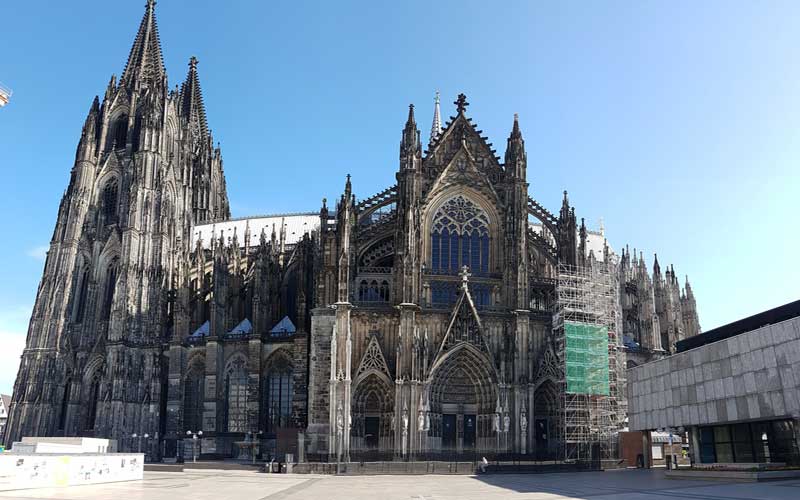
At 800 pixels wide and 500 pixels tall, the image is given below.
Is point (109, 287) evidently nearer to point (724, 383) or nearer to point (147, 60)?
point (147, 60)

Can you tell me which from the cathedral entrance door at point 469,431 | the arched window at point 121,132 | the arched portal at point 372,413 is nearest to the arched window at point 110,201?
the arched window at point 121,132

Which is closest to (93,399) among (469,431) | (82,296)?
(82,296)

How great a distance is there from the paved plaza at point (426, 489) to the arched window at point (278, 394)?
19250mm

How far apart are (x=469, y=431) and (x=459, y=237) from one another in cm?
1322

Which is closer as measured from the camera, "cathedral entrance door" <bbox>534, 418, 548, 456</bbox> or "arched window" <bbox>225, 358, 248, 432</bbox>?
"cathedral entrance door" <bbox>534, 418, 548, 456</bbox>

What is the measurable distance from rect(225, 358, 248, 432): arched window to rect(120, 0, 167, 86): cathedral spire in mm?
32206

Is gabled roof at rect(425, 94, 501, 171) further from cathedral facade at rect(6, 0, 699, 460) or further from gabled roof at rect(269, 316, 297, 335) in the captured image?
gabled roof at rect(269, 316, 297, 335)

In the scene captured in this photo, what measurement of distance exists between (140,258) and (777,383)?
168 ft

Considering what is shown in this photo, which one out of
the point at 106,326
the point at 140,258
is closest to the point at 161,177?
the point at 140,258

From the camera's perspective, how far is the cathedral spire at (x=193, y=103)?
8825 cm

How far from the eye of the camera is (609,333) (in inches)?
2104

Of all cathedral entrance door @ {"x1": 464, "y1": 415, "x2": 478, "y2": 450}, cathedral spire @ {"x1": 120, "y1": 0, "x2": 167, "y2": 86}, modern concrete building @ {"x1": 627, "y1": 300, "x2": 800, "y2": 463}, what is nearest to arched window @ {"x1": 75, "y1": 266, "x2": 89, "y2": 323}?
cathedral spire @ {"x1": 120, "y1": 0, "x2": 167, "y2": 86}

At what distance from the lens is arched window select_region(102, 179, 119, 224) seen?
71.5 meters

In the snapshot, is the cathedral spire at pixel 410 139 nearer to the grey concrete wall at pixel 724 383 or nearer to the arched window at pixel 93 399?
the grey concrete wall at pixel 724 383
